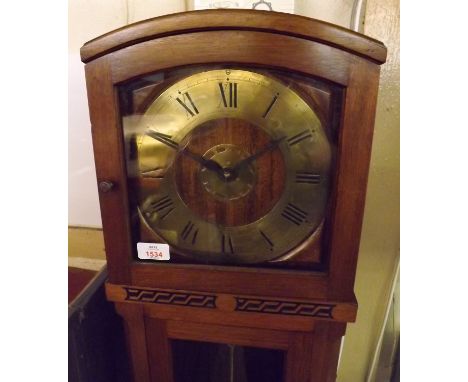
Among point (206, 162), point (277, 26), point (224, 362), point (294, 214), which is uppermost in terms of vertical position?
point (277, 26)

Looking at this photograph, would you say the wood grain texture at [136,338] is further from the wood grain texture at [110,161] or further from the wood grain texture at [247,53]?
the wood grain texture at [247,53]

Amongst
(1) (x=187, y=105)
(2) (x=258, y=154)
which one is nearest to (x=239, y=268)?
(2) (x=258, y=154)

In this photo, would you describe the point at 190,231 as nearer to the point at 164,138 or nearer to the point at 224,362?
the point at 164,138

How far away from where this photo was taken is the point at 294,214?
688 millimetres

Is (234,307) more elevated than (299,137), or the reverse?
(299,137)

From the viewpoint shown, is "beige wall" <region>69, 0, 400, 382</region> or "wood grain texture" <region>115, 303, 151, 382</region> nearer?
"wood grain texture" <region>115, 303, 151, 382</region>

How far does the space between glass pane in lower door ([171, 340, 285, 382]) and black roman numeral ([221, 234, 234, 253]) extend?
253mm

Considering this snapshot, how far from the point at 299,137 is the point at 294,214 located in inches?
6.0

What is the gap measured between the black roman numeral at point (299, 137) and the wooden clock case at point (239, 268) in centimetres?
6

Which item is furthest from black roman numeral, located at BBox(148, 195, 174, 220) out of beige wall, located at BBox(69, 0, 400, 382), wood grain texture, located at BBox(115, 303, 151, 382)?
beige wall, located at BBox(69, 0, 400, 382)

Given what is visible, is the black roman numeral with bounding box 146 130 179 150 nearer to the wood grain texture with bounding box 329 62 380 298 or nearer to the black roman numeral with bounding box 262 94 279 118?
the black roman numeral with bounding box 262 94 279 118

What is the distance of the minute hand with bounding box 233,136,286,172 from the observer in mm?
649

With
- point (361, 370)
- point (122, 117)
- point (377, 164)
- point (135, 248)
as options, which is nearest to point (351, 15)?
point (377, 164)

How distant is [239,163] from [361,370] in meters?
0.96
